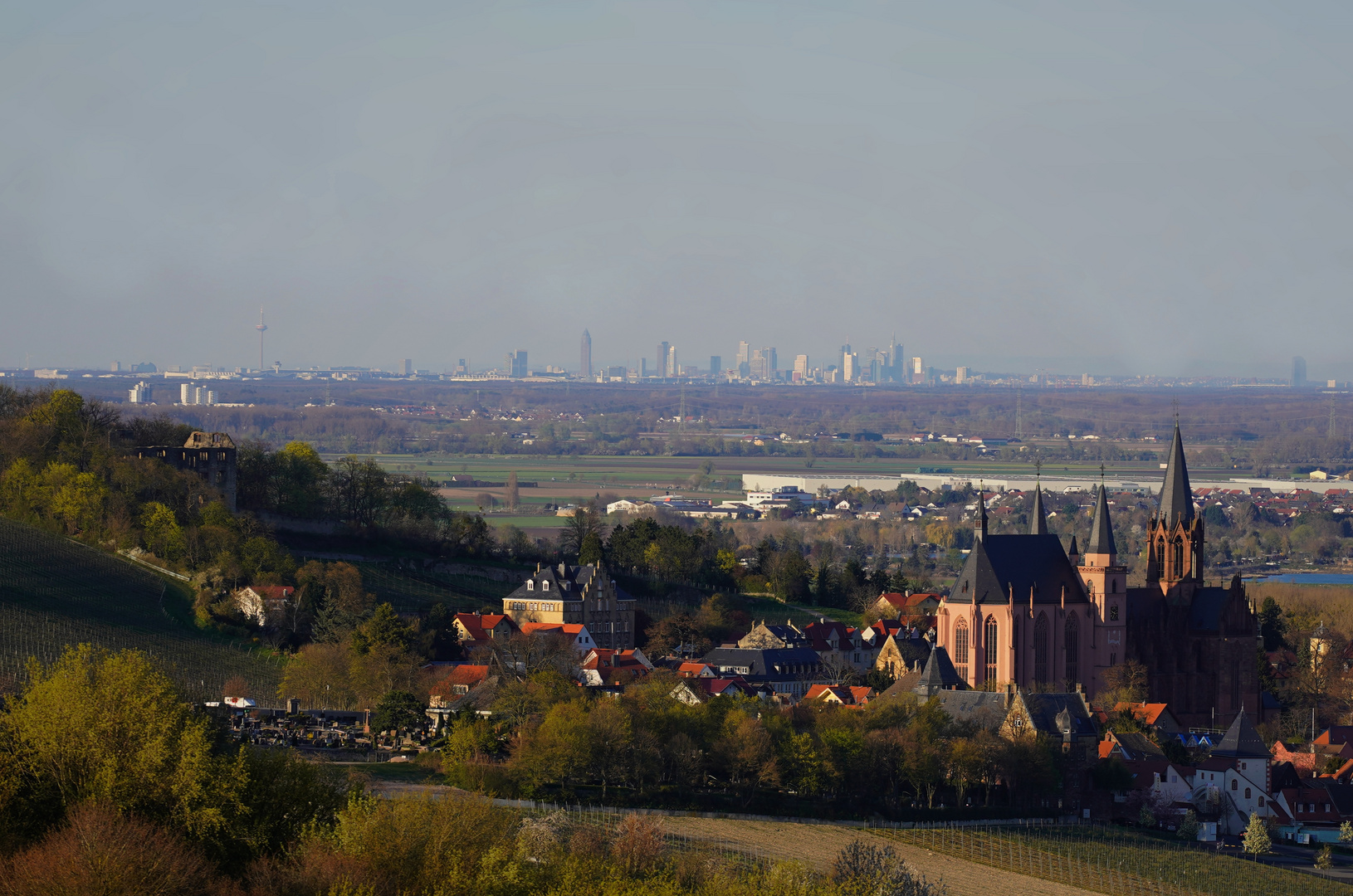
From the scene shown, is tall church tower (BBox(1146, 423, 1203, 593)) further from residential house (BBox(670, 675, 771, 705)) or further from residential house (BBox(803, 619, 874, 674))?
residential house (BBox(670, 675, 771, 705))

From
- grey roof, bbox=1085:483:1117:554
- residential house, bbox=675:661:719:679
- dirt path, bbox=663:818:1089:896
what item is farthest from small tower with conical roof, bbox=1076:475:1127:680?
dirt path, bbox=663:818:1089:896

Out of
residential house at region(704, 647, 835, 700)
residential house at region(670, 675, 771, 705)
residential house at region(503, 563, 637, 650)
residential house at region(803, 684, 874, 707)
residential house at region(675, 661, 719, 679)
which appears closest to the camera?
residential house at region(670, 675, 771, 705)

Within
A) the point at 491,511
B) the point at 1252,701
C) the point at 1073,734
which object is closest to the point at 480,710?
the point at 1073,734

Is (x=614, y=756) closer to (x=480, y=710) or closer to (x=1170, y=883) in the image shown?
(x=480, y=710)

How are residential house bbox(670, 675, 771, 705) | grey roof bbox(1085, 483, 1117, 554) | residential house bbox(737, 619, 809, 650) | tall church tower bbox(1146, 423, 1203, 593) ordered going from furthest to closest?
tall church tower bbox(1146, 423, 1203, 593)
residential house bbox(737, 619, 809, 650)
grey roof bbox(1085, 483, 1117, 554)
residential house bbox(670, 675, 771, 705)

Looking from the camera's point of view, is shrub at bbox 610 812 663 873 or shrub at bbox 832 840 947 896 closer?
shrub at bbox 610 812 663 873

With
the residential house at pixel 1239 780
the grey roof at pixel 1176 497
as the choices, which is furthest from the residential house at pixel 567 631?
the residential house at pixel 1239 780

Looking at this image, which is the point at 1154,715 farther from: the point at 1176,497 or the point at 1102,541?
the point at 1176,497

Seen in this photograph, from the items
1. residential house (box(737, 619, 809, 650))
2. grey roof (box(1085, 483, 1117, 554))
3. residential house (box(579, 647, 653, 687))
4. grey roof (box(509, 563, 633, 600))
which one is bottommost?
residential house (box(737, 619, 809, 650))
